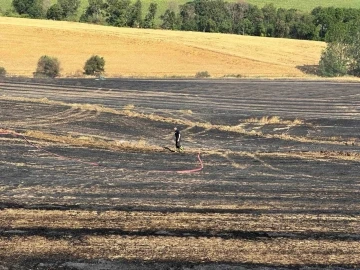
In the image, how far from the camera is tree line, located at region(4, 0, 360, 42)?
115312 mm

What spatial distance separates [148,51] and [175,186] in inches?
2745

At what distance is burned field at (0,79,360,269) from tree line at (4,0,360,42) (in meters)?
75.1

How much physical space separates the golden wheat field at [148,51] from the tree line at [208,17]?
1245cm

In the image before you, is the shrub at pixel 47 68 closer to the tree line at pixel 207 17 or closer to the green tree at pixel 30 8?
the tree line at pixel 207 17

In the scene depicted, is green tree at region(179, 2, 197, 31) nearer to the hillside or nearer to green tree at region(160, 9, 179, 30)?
green tree at region(160, 9, 179, 30)

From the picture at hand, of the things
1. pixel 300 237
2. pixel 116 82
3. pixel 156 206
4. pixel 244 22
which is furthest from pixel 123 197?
pixel 244 22

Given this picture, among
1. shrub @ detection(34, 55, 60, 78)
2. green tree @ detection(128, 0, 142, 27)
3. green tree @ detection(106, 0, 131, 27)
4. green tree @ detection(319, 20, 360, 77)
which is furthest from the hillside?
shrub @ detection(34, 55, 60, 78)

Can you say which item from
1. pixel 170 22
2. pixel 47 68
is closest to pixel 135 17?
pixel 170 22

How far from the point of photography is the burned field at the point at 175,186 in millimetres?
13375

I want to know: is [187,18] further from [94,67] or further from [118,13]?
[94,67]

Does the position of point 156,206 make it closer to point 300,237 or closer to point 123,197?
point 123,197

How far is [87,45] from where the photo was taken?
89375mm

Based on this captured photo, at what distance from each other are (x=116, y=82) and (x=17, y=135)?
27969mm

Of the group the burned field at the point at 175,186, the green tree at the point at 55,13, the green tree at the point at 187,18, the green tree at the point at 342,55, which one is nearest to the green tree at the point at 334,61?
the green tree at the point at 342,55
